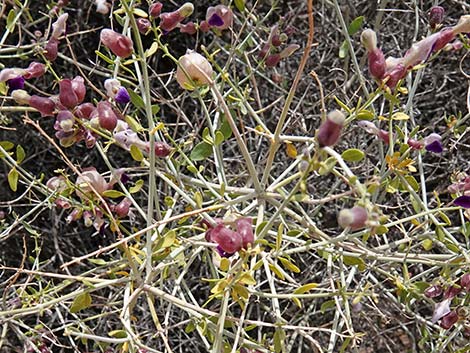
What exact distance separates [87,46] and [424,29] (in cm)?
90

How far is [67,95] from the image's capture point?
0.87m

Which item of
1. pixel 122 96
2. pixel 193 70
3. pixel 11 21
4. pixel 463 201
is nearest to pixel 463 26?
pixel 463 201

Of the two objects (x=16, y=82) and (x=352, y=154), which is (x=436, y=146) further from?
(x=16, y=82)

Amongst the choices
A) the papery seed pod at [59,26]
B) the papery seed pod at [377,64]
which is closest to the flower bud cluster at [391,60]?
the papery seed pod at [377,64]

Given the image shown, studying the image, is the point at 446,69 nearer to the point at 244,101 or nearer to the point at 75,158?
the point at 244,101

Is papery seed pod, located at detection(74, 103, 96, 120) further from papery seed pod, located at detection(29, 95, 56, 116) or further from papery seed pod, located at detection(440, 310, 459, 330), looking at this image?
papery seed pod, located at detection(440, 310, 459, 330)

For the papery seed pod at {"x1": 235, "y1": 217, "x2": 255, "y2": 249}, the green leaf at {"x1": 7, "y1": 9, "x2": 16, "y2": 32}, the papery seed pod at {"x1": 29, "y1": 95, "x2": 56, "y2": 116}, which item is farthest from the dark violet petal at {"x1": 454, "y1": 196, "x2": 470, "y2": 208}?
the green leaf at {"x1": 7, "y1": 9, "x2": 16, "y2": 32}

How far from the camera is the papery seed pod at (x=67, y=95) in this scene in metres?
0.86

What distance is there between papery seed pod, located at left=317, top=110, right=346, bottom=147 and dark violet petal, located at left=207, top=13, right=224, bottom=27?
505mm

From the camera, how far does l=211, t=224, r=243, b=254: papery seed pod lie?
0.78 meters

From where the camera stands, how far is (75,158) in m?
1.86

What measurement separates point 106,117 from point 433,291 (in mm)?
532

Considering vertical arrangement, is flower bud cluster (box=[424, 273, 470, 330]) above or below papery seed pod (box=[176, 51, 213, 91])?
below

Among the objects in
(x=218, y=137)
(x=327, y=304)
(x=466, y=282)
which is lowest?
(x=327, y=304)
